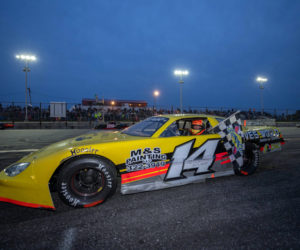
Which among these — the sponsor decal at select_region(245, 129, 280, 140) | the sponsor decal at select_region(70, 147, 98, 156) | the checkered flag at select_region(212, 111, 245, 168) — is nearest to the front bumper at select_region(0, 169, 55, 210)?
the sponsor decal at select_region(70, 147, 98, 156)

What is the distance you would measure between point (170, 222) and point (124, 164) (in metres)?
0.91

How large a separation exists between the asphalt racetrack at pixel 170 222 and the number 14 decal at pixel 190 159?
319 mm

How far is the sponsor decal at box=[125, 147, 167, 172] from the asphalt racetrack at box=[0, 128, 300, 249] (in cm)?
46

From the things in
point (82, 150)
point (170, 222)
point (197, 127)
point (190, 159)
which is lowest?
point (170, 222)

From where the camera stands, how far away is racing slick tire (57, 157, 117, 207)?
2.16 meters

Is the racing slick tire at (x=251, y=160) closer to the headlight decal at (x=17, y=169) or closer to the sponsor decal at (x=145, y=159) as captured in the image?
the sponsor decal at (x=145, y=159)

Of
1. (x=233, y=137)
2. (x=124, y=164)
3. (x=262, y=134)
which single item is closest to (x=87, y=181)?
(x=124, y=164)

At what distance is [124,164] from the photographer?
7.89ft

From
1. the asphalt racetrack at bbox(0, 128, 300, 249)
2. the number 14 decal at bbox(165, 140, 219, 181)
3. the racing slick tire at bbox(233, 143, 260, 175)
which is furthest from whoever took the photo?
the racing slick tire at bbox(233, 143, 260, 175)

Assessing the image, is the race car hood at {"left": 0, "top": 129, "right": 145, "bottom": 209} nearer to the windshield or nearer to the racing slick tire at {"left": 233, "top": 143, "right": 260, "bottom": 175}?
the windshield

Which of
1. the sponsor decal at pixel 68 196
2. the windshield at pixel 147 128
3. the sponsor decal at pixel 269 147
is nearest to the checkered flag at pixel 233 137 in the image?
the sponsor decal at pixel 269 147

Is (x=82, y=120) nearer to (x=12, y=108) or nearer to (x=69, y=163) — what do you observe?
(x=12, y=108)

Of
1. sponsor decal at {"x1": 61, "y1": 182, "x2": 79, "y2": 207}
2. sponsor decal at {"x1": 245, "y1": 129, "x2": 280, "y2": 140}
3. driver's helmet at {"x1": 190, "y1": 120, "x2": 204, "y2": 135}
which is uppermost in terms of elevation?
driver's helmet at {"x1": 190, "y1": 120, "x2": 204, "y2": 135}

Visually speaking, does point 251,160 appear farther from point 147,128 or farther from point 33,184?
point 33,184
